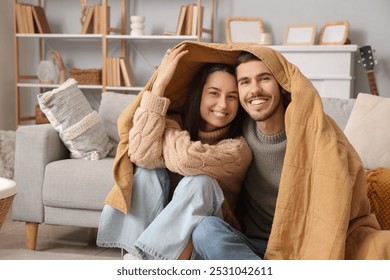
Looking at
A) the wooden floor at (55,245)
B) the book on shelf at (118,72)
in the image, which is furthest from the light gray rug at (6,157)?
the book on shelf at (118,72)

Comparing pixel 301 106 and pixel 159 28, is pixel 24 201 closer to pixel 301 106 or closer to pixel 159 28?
pixel 301 106

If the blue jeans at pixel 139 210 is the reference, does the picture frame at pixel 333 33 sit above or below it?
above

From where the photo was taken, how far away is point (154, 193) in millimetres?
1817

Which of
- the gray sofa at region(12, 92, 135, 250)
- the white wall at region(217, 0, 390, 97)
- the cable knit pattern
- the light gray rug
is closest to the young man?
the cable knit pattern

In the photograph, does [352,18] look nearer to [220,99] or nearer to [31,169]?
[31,169]

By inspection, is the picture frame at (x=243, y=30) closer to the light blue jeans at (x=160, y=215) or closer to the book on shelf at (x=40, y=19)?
the book on shelf at (x=40, y=19)

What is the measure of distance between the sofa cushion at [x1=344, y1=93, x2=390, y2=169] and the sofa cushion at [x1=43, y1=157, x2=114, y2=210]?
1203 mm

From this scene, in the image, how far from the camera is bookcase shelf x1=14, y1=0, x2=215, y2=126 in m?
4.67

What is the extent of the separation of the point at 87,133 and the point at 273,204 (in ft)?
4.78

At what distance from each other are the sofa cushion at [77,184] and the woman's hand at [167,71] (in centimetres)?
108

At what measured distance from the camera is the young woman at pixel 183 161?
168cm

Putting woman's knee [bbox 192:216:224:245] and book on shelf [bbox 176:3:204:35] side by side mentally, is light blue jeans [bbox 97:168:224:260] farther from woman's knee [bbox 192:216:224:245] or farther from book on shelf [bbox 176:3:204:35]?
book on shelf [bbox 176:3:204:35]
